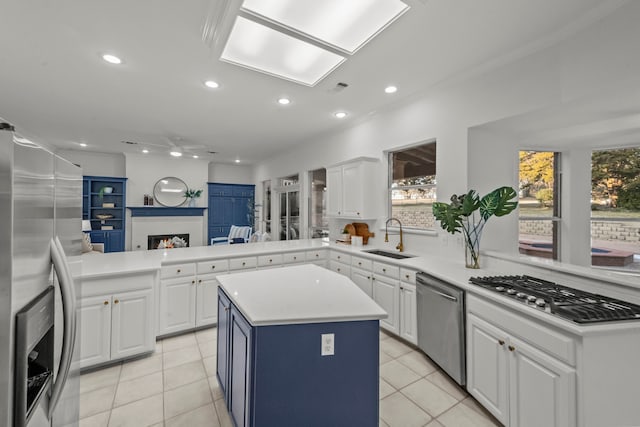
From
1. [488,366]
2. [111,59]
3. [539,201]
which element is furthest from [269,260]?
[539,201]

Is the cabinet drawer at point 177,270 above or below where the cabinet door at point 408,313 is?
above

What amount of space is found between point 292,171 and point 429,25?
175 inches

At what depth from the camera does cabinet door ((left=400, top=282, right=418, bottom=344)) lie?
9.00 ft

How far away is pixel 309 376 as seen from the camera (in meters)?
1.38

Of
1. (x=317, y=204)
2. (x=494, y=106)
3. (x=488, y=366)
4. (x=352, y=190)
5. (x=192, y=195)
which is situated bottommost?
(x=488, y=366)

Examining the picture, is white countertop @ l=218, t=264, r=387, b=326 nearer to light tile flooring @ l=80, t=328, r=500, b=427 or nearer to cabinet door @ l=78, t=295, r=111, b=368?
light tile flooring @ l=80, t=328, r=500, b=427

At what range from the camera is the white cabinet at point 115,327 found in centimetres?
233

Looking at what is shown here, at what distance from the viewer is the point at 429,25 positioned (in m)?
2.07

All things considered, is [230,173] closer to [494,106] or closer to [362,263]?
[362,263]

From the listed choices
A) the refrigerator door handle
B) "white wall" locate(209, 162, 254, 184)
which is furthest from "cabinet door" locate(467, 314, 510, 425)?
"white wall" locate(209, 162, 254, 184)

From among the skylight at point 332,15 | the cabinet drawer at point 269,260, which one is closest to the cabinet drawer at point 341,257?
the cabinet drawer at point 269,260

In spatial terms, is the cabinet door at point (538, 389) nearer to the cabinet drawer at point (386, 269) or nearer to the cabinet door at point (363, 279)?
the cabinet drawer at point (386, 269)

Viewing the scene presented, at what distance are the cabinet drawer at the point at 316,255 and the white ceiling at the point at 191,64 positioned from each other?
2.07 meters

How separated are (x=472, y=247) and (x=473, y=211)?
0.35m
